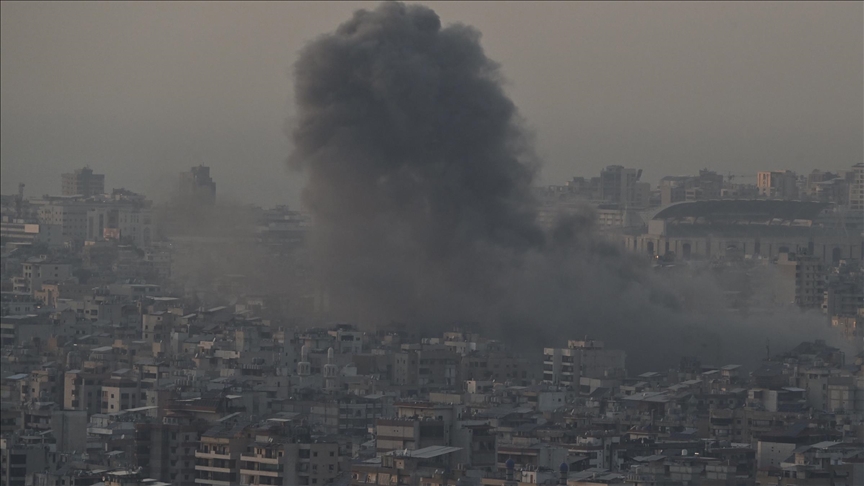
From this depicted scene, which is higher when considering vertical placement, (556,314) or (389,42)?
(389,42)

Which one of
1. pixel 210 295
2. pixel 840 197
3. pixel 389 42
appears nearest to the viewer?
pixel 389 42

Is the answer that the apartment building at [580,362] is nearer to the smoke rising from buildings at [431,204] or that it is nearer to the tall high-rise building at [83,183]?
the smoke rising from buildings at [431,204]

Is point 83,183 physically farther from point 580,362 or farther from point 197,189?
point 580,362

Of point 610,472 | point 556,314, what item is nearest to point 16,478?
point 610,472

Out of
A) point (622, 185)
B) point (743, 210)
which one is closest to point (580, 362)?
point (743, 210)

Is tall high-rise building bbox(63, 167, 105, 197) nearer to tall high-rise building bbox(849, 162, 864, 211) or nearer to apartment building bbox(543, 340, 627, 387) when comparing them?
tall high-rise building bbox(849, 162, 864, 211)

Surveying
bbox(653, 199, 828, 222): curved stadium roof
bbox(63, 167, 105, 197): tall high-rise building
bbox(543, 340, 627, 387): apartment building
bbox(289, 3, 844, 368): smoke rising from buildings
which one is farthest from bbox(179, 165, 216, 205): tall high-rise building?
bbox(653, 199, 828, 222): curved stadium roof

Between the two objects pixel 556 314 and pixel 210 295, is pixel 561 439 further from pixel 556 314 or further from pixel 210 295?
pixel 210 295
